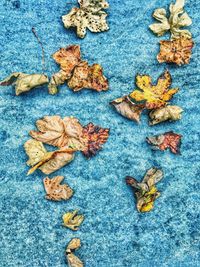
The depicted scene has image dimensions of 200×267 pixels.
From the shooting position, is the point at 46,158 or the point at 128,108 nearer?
the point at 46,158

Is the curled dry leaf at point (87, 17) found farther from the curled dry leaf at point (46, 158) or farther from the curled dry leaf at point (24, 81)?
the curled dry leaf at point (46, 158)

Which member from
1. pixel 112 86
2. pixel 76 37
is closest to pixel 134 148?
pixel 112 86

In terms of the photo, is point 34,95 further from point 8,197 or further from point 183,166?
point 183,166

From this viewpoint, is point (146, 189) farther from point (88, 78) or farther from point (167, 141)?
point (88, 78)

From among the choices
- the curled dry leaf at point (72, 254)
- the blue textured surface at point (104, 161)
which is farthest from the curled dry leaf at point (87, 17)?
the curled dry leaf at point (72, 254)

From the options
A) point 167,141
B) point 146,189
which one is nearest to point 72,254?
Answer: point 146,189

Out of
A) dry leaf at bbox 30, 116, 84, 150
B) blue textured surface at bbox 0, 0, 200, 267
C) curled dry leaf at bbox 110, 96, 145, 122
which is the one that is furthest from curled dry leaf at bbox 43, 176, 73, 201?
curled dry leaf at bbox 110, 96, 145, 122
